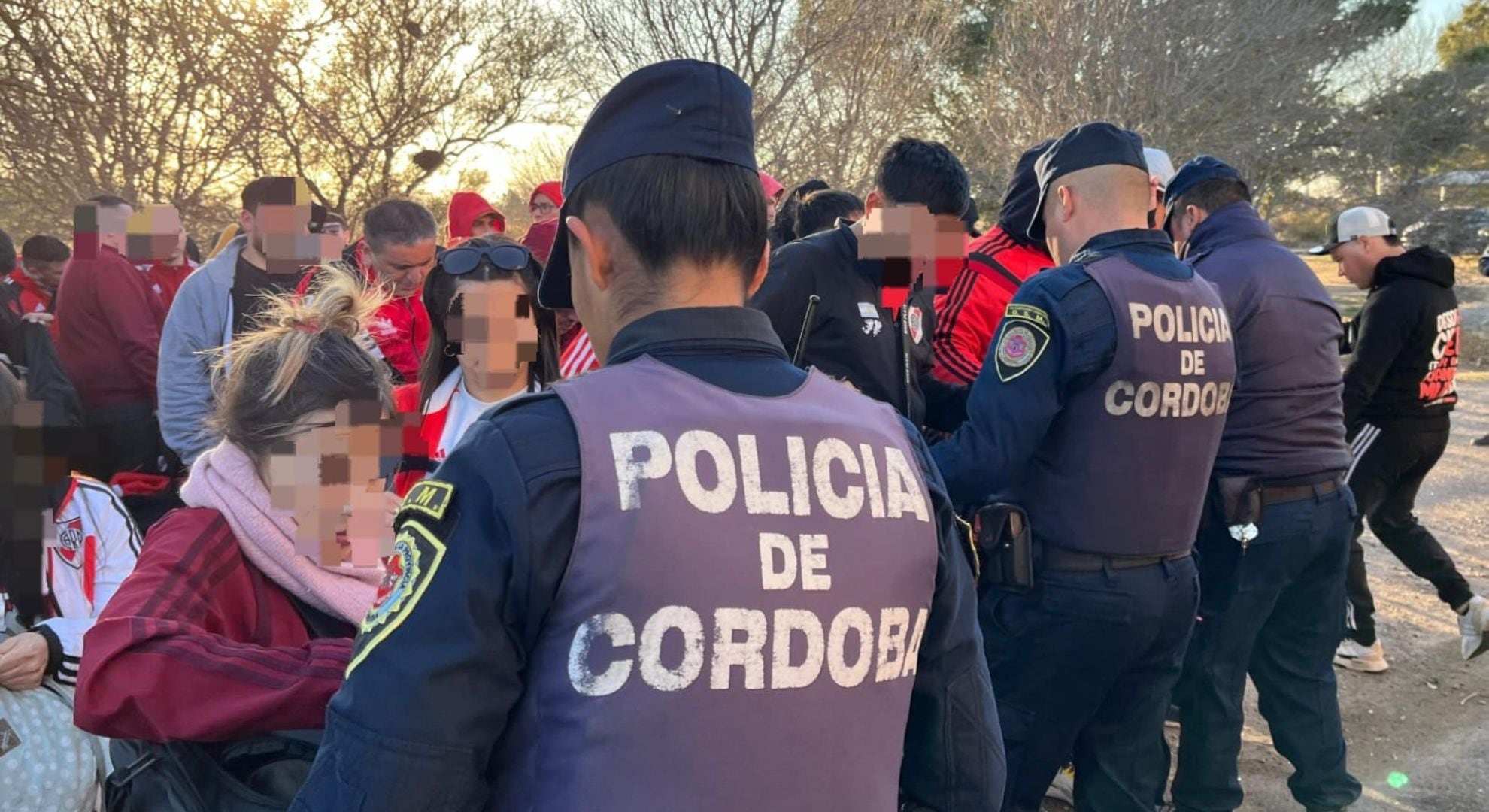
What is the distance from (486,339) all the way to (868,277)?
1305 millimetres

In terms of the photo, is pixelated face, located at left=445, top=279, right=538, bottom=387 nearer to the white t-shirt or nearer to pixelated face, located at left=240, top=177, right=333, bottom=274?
the white t-shirt

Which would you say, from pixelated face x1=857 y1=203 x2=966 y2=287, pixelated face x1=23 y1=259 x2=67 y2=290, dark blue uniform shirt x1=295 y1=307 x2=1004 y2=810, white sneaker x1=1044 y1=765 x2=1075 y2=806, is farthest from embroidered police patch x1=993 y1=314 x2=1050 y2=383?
pixelated face x1=23 y1=259 x2=67 y2=290

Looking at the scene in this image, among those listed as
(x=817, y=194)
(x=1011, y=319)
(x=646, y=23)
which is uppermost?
(x=646, y=23)

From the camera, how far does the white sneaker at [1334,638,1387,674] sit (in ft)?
17.2

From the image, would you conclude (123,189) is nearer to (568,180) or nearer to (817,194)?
(817,194)

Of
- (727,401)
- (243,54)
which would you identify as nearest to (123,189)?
(243,54)

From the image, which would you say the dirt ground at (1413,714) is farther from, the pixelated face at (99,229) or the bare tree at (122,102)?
the bare tree at (122,102)

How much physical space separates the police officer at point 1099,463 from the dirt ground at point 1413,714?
141 centimetres

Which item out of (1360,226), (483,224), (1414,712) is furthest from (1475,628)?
(483,224)

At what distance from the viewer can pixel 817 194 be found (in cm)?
507

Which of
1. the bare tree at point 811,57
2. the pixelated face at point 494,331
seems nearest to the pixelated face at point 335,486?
the pixelated face at point 494,331

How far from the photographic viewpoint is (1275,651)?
376 cm

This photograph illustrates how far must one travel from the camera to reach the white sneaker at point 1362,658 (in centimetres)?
525

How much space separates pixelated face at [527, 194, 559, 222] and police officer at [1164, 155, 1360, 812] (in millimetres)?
4188
